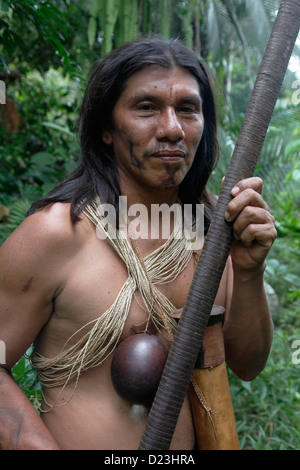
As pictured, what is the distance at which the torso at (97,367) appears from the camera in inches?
59.1

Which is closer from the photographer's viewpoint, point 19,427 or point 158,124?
point 19,427

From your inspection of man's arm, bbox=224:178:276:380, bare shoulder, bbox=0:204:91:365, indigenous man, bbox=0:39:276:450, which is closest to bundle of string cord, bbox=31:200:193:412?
indigenous man, bbox=0:39:276:450

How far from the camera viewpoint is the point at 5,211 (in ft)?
14.2

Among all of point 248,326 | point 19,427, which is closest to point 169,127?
point 248,326

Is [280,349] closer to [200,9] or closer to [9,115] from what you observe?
[200,9]

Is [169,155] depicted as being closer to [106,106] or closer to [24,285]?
[106,106]

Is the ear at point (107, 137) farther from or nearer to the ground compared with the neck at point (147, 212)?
farther from the ground

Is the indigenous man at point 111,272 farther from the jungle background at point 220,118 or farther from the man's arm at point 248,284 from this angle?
the jungle background at point 220,118

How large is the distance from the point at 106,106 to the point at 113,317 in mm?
761

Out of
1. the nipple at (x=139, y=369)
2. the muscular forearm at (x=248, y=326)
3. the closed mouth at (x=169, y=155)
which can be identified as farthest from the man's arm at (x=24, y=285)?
the muscular forearm at (x=248, y=326)

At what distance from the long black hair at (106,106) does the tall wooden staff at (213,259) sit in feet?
1.43

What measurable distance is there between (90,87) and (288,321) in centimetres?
389

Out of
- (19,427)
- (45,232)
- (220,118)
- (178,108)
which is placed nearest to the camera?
(19,427)

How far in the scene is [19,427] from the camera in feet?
4.54
